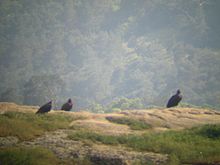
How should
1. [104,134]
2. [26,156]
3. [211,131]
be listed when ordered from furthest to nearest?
[211,131], [104,134], [26,156]

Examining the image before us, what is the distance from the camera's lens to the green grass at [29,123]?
16188 millimetres

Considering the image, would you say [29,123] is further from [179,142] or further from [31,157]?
[179,142]

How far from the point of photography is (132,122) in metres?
20.2

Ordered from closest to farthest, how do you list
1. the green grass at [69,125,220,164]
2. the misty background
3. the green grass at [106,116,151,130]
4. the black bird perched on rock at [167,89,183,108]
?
the green grass at [69,125,220,164] → the green grass at [106,116,151,130] → the black bird perched on rock at [167,89,183,108] → the misty background

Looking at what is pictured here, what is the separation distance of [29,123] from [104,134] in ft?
12.2

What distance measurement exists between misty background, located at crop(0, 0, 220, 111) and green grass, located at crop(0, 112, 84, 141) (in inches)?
3365

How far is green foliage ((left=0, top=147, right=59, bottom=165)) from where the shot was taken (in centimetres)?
1289

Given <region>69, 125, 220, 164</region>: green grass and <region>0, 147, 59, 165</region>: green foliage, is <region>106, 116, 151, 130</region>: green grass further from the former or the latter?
<region>0, 147, 59, 165</region>: green foliage

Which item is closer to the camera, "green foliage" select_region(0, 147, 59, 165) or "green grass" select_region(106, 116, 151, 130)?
"green foliage" select_region(0, 147, 59, 165)

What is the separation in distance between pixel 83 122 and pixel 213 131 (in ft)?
22.1

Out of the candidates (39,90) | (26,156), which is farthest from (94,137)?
(39,90)

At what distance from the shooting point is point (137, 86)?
418 feet

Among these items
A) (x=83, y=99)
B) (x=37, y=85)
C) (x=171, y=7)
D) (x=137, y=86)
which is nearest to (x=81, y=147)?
(x=37, y=85)

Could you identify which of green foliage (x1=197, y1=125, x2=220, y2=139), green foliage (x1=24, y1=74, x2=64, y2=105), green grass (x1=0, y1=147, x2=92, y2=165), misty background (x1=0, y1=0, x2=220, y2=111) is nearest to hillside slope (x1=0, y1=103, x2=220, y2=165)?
green grass (x1=0, y1=147, x2=92, y2=165)
